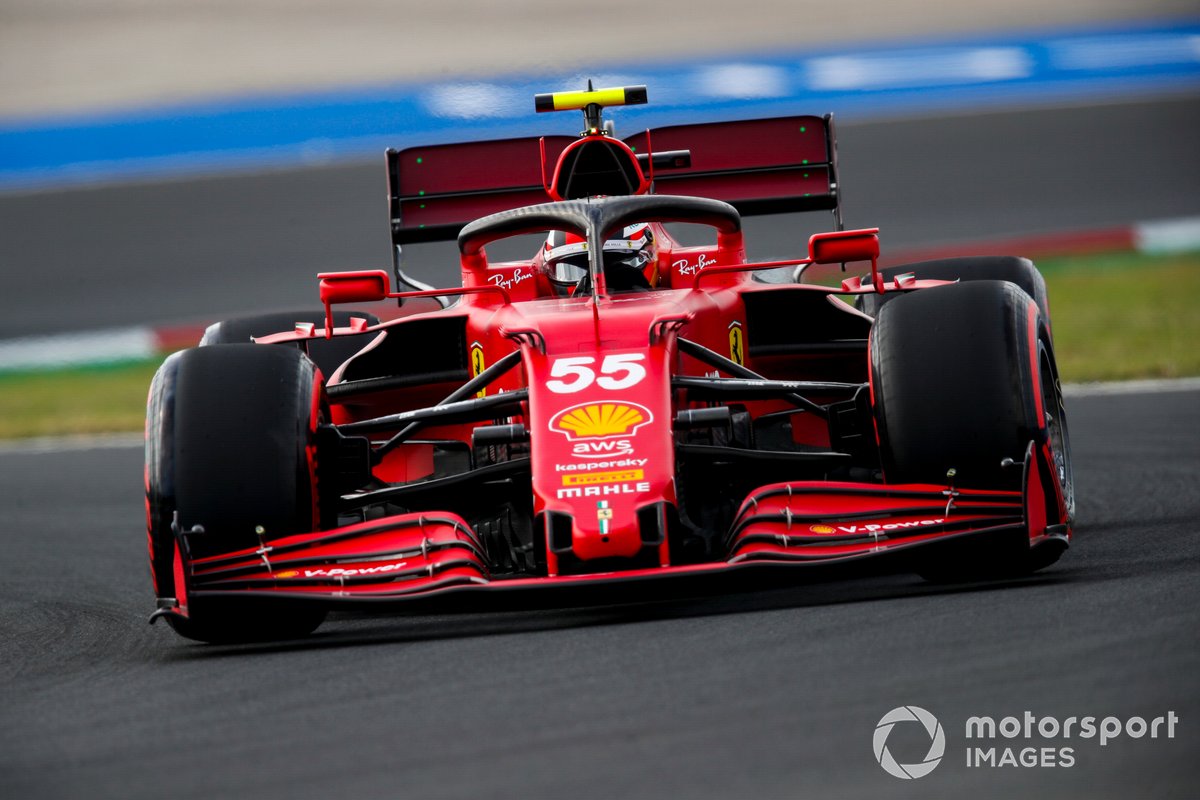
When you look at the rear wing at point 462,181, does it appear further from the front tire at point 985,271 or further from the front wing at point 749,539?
the front wing at point 749,539

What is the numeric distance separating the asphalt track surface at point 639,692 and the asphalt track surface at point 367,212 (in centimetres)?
1305

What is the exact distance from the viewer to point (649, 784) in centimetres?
370

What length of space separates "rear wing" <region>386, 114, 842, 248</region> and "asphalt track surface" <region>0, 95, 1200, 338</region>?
10025 mm

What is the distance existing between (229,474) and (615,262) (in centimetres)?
227

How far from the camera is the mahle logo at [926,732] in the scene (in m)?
3.71

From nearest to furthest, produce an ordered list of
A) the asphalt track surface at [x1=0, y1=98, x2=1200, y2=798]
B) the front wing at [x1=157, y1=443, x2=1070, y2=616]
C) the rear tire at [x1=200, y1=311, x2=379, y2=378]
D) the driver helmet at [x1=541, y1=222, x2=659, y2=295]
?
the asphalt track surface at [x1=0, y1=98, x2=1200, y2=798] → the front wing at [x1=157, y1=443, x2=1070, y2=616] → the driver helmet at [x1=541, y1=222, x2=659, y2=295] → the rear tire at [x1=200, y1=311, x2=379, y2=378]

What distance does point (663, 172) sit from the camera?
8773mm

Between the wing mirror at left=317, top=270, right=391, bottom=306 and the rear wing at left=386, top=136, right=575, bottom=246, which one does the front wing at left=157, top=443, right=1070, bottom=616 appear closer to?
the wing mirror at left=317, top=270, right=391, bottom=306

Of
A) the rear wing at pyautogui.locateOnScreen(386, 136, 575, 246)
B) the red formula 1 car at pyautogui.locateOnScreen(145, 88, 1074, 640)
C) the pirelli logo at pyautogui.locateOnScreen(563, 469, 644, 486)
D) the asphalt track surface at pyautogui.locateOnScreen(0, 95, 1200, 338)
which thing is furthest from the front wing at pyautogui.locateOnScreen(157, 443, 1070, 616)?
the asphalt track surface at pyautogui.locateOnScreen(0, 95, 1200, 338)

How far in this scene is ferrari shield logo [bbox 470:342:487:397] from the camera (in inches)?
279

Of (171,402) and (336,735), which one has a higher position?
(171,402)

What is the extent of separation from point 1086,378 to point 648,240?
6713 mm

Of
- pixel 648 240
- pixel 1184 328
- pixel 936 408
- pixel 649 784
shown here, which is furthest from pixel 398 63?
pixel 649 784

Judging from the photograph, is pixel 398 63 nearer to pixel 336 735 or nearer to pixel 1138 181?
pixel 1138 181
